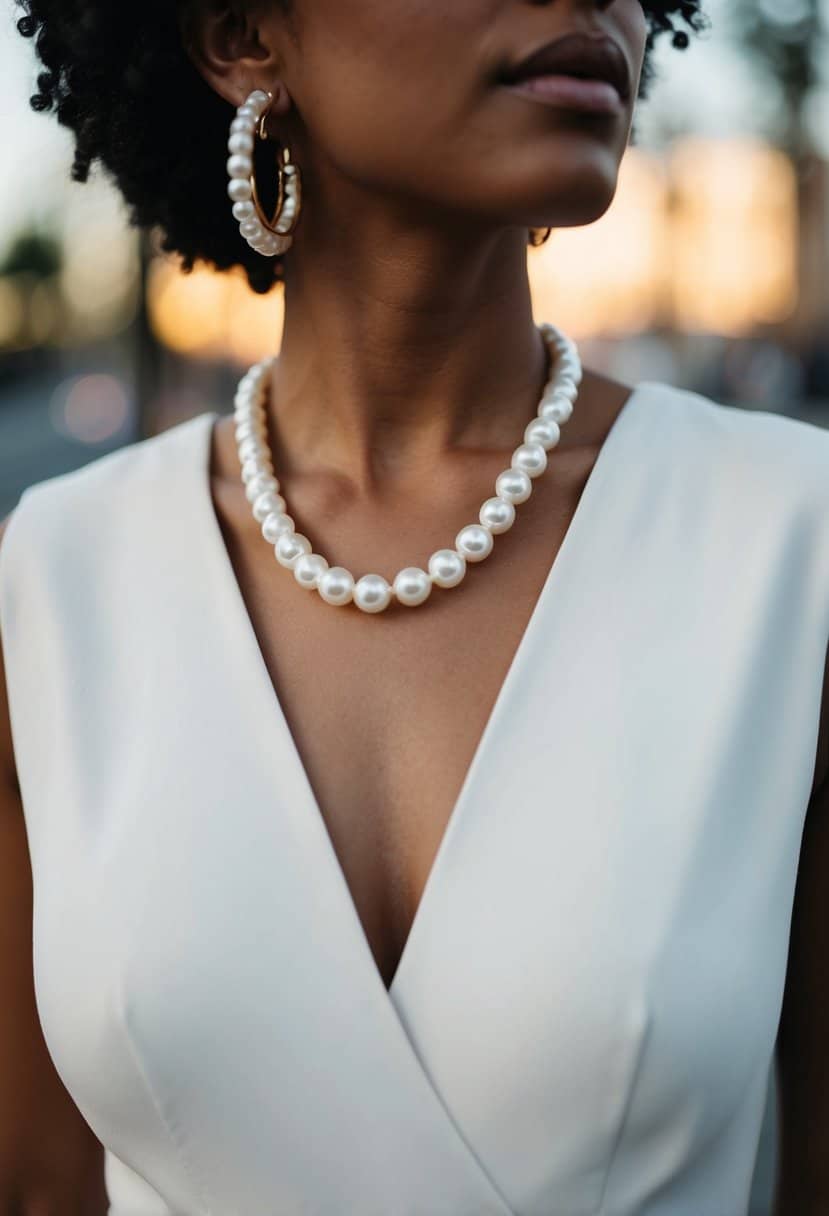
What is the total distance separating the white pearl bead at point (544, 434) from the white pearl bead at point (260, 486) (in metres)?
0.41

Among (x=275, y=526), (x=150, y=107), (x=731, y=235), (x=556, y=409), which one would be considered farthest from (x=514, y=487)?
(x=731, y=235)

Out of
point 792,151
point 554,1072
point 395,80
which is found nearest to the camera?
point 554,1072

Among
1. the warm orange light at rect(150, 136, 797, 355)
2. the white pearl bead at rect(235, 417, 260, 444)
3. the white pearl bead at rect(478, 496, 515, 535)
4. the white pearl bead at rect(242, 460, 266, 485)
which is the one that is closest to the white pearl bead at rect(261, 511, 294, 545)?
the white pearl bead at rect(242, 460, 266, 485)

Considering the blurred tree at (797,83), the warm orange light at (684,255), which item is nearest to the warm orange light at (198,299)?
the blurred tree at (797,83)

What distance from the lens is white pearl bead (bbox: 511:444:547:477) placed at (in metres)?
2.16

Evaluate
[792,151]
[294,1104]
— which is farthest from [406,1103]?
[792,151]

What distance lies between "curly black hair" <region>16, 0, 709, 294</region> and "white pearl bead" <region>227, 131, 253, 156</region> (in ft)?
0.97

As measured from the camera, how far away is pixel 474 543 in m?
2.09

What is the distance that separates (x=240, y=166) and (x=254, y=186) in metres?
0.06

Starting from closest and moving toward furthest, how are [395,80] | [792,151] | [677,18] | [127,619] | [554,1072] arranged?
[554,1072] < [395,80] < [127,619] < [677,18] < [792,151]

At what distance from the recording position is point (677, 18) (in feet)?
8.50

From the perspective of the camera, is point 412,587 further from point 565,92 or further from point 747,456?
point 565,92

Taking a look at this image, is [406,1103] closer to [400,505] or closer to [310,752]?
[310,752]

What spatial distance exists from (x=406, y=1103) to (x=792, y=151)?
23419 mm
